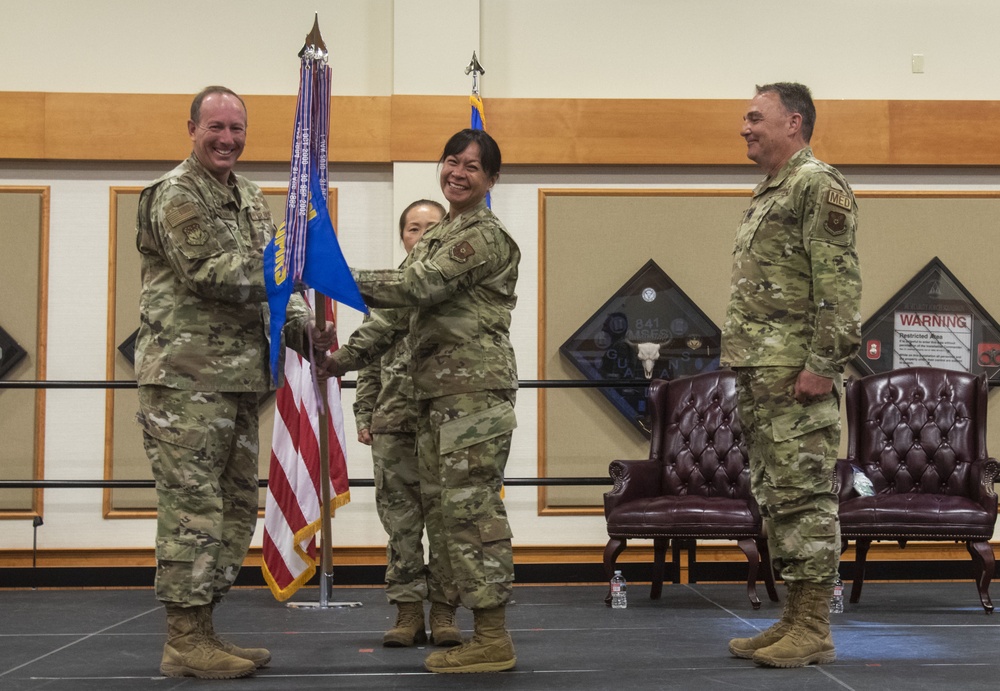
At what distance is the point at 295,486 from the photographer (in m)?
5.11

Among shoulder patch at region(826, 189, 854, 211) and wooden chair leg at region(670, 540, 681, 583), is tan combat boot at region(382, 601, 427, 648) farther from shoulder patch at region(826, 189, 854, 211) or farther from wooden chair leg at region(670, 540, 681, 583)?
wooden chair leg at region(670, 540, 681, 583)

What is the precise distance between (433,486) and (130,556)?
3.09 m

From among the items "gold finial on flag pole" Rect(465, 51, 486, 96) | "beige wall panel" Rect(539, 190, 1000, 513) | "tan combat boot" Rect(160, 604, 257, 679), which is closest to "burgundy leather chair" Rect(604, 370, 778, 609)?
"beige wall panel" Rect(539, 190, 1000, 513)

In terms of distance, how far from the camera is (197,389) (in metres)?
3.29

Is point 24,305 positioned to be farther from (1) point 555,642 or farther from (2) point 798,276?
(2) point 798,276

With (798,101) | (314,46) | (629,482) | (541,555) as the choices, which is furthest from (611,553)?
(314,46)

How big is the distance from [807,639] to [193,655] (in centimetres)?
190

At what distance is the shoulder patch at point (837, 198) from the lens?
3.43 m

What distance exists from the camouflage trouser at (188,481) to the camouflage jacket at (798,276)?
5.61 ft

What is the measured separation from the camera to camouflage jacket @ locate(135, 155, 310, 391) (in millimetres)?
3254

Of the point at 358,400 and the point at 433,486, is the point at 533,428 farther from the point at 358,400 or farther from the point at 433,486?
the point at 433,486

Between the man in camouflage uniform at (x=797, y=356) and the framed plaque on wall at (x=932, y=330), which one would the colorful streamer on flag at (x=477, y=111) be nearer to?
the man in camouflage uniform at (x=797, y=356)

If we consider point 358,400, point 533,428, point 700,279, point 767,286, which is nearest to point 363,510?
point 533,428

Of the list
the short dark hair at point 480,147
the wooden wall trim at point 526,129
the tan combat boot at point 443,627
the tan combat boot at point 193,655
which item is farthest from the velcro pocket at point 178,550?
the wooden wall trim at point 526,129
